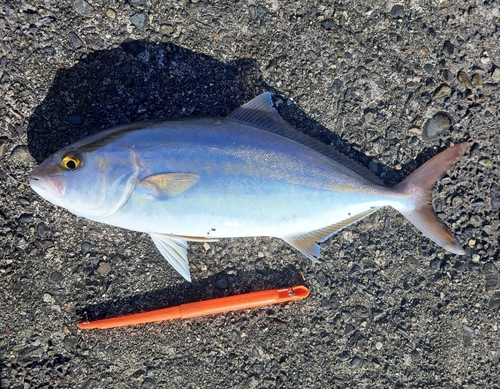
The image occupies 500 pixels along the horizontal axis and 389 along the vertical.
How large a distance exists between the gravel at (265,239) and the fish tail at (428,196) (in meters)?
0.20

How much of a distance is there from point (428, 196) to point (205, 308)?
158cm

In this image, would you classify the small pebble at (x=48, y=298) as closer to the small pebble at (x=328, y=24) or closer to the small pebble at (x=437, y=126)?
the small pebble at (x=328, y=24)

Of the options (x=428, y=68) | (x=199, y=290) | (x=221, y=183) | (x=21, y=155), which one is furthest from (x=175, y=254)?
(x=428, y=68)

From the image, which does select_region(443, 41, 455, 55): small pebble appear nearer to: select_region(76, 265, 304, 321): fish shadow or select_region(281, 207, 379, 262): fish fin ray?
select_region(281, 207, 379, 262): fish fin ray

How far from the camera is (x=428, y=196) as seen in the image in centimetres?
262

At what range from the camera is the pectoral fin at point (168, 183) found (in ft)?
7.55

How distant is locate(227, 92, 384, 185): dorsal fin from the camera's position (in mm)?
2508

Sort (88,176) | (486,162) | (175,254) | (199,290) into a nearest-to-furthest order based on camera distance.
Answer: (88,176) → (175,254) → (199,290) → (486,162)

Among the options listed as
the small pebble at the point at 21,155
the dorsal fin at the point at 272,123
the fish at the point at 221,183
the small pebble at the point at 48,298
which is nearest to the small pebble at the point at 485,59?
the fish at the point at 221,183

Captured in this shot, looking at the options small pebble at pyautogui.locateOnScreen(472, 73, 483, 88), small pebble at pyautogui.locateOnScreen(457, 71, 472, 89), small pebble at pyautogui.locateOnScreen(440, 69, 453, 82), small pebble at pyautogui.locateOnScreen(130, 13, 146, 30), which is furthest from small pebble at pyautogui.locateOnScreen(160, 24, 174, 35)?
small pebble at pyautogui.locateOnScreen(472, 73, 483, 88)

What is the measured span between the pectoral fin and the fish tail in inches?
50.3

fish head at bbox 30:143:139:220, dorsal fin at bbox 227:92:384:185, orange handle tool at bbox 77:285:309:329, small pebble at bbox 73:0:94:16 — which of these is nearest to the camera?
fish head at bbox 30:143:139:220

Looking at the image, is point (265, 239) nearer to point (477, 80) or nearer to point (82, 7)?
point (477, 80)

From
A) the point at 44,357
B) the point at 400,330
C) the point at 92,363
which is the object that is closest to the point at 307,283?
the point at 400,330
